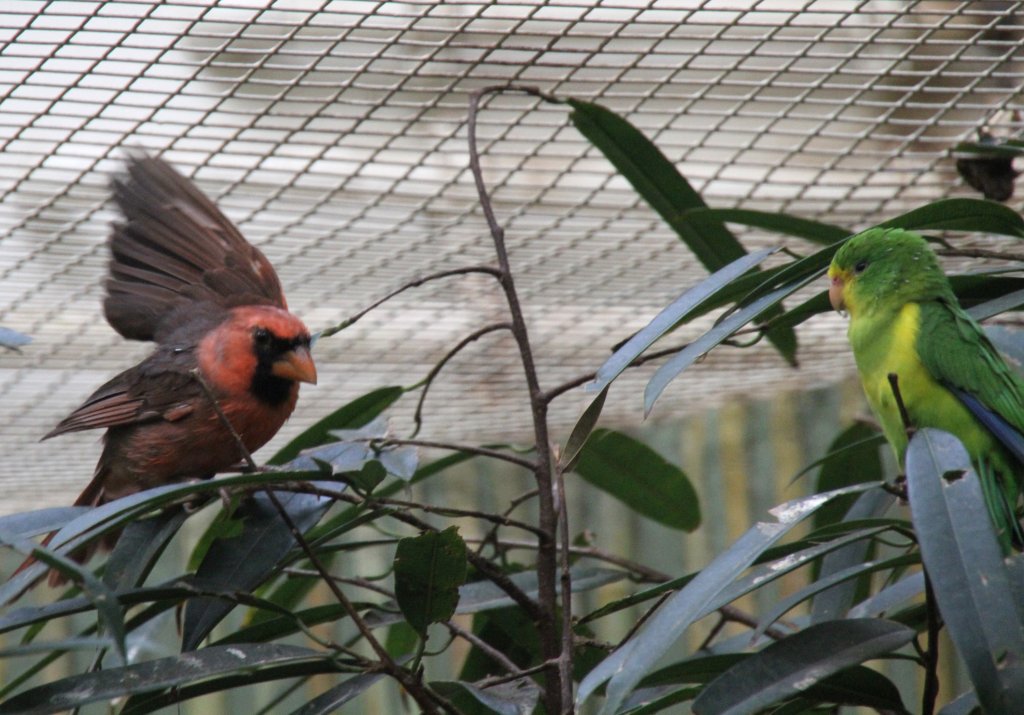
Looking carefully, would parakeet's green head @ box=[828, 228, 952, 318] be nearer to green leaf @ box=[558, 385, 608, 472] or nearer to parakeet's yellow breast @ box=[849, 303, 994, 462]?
parakeet's yellow breast @ box=[849, 303, 994, 462]

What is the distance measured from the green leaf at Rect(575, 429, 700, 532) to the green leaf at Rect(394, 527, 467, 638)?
33.9 inches

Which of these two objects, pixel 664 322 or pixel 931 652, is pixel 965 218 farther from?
pixel 931 652

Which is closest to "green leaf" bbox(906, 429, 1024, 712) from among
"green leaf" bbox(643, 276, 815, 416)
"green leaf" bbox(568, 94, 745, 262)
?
"green leaf" bbox(643, 276, 815, 416)

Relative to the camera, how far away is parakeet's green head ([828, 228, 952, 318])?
4.99 ft

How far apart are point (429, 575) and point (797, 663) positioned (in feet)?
1.30

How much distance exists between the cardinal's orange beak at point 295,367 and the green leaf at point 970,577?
3.93 ft

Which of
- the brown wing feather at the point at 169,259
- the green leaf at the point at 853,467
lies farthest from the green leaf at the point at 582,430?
the brown wing feather at the point at 169,259

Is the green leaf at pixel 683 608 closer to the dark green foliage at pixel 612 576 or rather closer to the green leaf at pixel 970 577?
the dark green foliage at pixel 612 576

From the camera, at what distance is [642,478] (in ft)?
7.01

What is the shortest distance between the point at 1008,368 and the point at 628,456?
816 mm

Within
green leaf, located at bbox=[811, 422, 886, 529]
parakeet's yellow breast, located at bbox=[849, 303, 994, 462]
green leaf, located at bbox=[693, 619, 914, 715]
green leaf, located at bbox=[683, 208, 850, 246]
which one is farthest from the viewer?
green leaf, located at bbox=[811, 422, 886, 529]

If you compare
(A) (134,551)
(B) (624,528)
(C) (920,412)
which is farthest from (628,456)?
(B) (624,528)

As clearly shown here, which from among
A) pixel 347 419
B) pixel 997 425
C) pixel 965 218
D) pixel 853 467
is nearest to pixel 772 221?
pixel 965 218

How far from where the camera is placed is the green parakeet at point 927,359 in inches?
54.4
